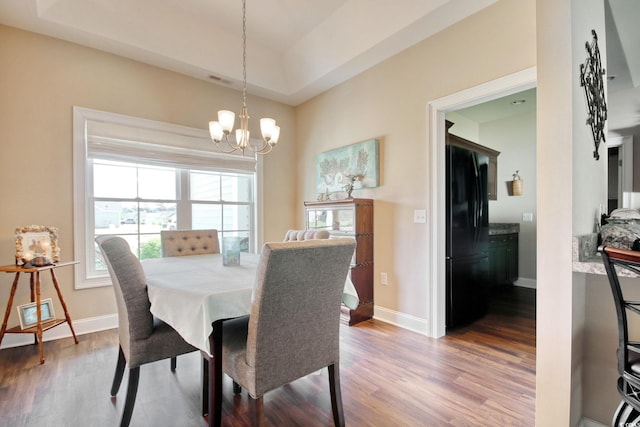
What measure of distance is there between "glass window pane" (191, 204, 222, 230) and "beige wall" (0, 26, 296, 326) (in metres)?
1.09

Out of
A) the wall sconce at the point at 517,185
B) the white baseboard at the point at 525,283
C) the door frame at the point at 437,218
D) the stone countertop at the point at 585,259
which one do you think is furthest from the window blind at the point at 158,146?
the white baseboard at the point at 525,283

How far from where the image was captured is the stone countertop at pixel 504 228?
4.02 m

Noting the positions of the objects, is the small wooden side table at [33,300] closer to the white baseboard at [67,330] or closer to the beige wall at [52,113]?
the white baseboard at [67,330]

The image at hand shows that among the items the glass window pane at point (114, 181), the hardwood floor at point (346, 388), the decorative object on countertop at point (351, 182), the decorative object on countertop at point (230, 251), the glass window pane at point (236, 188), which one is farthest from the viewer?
the glass window pane at point (236, 188)

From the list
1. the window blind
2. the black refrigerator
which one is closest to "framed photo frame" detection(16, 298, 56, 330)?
the window blind

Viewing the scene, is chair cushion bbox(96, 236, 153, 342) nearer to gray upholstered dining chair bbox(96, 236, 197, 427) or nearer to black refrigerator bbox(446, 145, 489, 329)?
gray upholstered dining chair bbox(96, 236, 197, 427)

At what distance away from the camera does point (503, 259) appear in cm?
426

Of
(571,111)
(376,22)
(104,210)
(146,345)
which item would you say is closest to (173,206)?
(104,210)

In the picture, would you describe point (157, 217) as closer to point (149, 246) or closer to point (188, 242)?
point (149, 246)

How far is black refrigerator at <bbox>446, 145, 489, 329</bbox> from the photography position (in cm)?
287

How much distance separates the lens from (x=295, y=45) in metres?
3.66

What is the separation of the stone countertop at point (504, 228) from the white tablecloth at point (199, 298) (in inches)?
120

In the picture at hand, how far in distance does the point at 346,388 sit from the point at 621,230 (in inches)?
66.2

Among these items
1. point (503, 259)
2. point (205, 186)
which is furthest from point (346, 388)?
point (503, 259)
